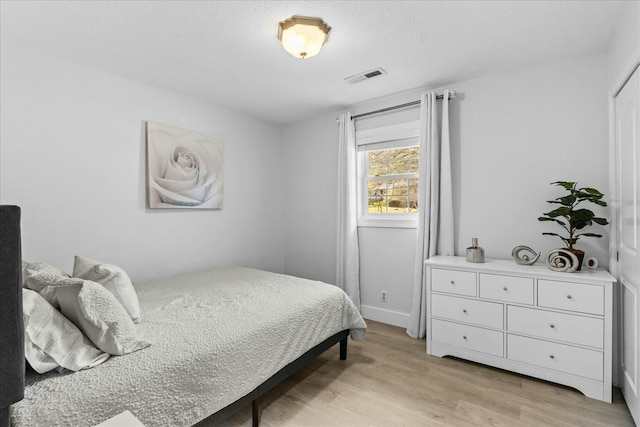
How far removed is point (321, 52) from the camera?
2.44 m

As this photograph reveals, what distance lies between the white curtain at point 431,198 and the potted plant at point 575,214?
80 cm

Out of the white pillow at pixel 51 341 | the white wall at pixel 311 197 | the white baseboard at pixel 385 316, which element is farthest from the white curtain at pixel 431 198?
the white pillow at pixel 51 341

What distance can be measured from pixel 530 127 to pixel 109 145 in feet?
12.0

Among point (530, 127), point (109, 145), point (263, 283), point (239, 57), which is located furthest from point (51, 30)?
point (530, 127)

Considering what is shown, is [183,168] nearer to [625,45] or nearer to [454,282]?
[454,282]

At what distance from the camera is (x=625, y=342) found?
6.78 ft

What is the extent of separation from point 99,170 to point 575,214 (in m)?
3.79

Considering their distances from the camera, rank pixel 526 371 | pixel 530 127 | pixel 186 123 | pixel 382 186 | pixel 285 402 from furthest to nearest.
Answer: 1. pixel 382 186
2. pixel 186 123
3. pixel 530 127
4. pixel 526 371
5. pixel 285 402

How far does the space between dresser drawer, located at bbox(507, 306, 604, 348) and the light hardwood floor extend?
356 millimetres

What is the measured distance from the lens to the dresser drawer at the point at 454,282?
8.29 ft

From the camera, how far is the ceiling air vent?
9.06 ft

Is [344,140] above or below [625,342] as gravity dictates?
above

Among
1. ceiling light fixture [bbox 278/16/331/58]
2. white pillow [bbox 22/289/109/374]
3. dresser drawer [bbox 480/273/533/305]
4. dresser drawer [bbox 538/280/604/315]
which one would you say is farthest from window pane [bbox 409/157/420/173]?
white pillow [bbox 22/289/109/374]

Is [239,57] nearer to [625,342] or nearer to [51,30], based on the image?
[51,30]
